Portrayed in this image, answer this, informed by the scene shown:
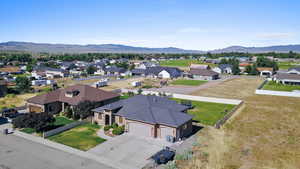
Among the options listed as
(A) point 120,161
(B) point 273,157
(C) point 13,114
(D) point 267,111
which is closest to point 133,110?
(A) point 120,161

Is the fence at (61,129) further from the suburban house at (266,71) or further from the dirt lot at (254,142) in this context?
the suburban house at (266,71)

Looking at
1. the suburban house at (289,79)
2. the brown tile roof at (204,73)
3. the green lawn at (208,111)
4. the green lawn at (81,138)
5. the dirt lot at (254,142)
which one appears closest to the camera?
the dirt lot at (254,142)

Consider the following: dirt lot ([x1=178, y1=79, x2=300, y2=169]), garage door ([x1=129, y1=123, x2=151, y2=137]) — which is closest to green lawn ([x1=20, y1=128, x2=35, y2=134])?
garage door ([x1=129, y1=123, x2=151, y2=137])

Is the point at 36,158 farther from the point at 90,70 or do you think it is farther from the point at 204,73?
the point at 90,70

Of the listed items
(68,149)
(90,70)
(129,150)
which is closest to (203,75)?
(90,70)

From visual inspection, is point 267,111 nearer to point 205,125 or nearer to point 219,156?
point 205,125

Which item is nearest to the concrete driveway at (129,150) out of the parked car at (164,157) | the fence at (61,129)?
the parked car at (164,157)

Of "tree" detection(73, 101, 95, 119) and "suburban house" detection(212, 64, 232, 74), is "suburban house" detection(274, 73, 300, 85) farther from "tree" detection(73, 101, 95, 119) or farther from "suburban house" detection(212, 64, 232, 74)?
"tree" detection(73, 101, 95, 119)
